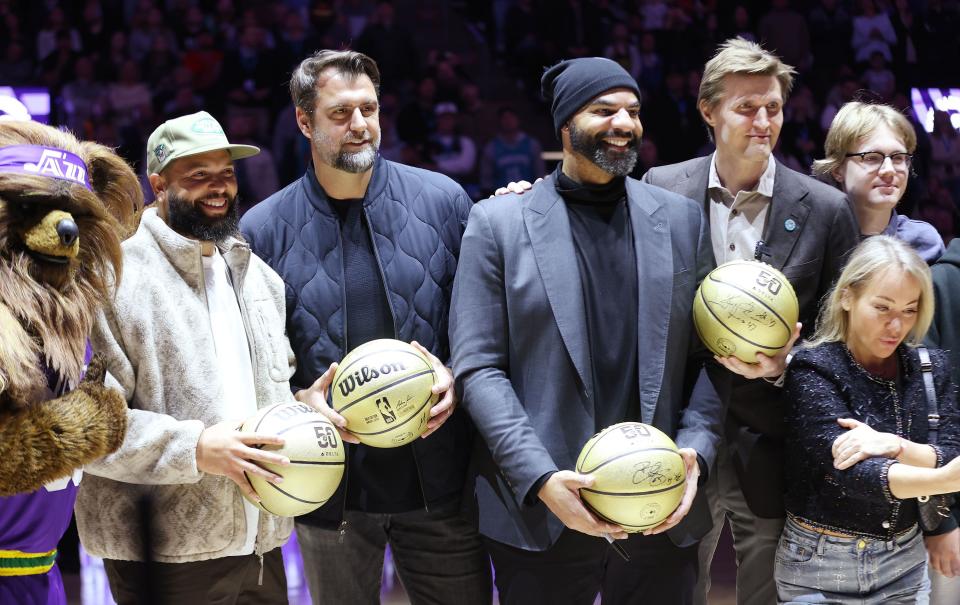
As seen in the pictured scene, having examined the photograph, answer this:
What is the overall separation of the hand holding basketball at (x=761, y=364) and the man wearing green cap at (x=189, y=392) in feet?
4.39

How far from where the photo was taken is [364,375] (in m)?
3.08

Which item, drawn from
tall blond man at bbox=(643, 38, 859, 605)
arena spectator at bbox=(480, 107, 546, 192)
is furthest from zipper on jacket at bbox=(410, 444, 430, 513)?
arena spectator at bbox=(480, 107, 546, 192)

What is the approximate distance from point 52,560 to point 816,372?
2.23 metres

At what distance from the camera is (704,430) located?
3162 mm

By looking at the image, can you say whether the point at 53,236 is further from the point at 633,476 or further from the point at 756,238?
the point at 756,238

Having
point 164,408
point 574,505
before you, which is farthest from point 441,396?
point 164,408

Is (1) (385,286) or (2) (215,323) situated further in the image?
(1) (385,286)

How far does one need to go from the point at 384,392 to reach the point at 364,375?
8 cm

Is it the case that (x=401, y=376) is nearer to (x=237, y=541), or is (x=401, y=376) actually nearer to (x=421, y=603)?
(x=237, y=541)

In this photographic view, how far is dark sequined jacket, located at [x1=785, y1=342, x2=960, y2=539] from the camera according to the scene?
324 cm

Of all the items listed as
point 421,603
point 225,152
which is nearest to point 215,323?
point 225,152

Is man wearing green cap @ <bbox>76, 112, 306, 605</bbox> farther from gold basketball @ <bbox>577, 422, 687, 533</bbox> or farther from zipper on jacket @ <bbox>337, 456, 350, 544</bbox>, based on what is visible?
gold basketball @ <bbox>577, 422, 687, 533</bbox>

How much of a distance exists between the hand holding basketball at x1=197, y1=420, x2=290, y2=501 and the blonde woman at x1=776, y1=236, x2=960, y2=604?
161 centimetres
